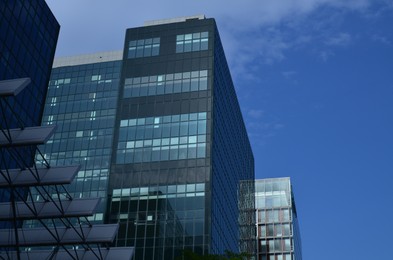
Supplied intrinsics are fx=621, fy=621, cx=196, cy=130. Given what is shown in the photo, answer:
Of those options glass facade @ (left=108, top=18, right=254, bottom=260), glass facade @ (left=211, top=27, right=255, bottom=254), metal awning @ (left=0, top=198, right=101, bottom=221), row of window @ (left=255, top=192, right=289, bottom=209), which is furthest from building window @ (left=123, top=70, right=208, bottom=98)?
row of window @ (left=255, top=192, right=289, bottom=209)

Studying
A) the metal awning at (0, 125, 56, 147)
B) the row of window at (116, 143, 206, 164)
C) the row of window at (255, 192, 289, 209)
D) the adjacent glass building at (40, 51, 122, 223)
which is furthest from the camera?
the row of window at (255, 192, 289, 209)

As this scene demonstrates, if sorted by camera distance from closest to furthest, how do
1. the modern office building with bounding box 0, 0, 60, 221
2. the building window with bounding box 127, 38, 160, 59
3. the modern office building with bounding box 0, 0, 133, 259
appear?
the modern office building with bounding box 0, 0, 133, 259 < the modern office building with bounding box 0, 0, 60, 221 < the building window with bounding box 127, 38, 160, 59

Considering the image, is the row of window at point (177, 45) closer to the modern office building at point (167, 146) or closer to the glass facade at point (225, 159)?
the modern office building at point (167, 146)

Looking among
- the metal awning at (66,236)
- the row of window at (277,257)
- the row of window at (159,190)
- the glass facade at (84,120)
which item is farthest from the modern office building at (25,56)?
the row of window at (277,257)

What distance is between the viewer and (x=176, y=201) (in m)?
77.2

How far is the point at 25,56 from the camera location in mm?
63312

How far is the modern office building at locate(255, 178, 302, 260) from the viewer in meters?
141

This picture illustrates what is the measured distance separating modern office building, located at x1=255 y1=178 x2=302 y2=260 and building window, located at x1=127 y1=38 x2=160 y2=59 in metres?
68.1

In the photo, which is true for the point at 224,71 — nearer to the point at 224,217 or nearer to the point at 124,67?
the point at 124,67

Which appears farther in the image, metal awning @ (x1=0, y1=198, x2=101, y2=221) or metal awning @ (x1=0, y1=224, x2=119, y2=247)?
metal awning @ (x1=0, y1=224, x2=119, y2=247)

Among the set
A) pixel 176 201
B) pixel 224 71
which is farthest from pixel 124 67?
pixel 176 201

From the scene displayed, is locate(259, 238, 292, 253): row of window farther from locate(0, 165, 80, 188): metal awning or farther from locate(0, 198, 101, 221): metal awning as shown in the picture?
locate(0, 165, 80, 188): metal awning

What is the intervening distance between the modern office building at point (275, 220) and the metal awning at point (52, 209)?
9826 cm

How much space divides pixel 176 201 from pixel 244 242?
3132cm
